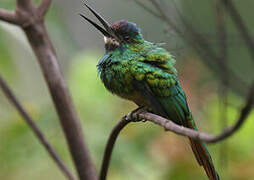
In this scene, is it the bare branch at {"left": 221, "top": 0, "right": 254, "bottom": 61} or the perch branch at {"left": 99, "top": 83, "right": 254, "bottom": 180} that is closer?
the perch branch at {"left": 99, "top": 83, "right": 254, "bottom": 180}

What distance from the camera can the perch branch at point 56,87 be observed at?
86.8 inches

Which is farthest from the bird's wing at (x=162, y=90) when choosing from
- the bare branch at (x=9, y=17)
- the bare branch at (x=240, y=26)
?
the bare branch at (x=240, y=26)

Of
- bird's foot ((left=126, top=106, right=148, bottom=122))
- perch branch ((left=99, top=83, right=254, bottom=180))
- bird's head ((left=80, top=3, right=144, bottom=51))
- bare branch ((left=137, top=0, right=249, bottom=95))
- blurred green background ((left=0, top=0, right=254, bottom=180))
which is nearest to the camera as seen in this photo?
perch branch ((left=99, top=83, right=254, bottom=180))

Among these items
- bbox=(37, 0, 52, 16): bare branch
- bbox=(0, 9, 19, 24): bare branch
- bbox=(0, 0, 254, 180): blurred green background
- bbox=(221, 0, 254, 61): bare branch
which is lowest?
bbox=(0, 0, 254, 180): blurred green background

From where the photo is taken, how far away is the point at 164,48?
218 centimetres

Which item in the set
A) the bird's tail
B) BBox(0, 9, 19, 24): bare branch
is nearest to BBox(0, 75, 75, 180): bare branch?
BBox(0, 9, 19, 24): bare branch

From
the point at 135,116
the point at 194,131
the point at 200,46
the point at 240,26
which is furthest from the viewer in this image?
the point at 135,116

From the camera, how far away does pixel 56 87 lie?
2223mm

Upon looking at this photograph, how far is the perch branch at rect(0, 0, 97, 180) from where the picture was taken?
7.23 ft

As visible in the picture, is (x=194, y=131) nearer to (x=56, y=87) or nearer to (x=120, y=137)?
(x=56, y=87)

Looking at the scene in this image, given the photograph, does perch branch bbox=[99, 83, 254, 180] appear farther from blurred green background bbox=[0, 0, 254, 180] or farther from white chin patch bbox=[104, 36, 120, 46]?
white chin patch bbox=[104, 36, 120, 46]

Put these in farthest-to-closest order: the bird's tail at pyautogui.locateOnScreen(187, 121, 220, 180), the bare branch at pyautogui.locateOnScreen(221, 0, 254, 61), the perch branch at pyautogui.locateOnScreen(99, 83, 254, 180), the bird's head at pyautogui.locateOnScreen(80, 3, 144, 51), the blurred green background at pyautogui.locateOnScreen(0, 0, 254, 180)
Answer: the bird's head at pyautogui.locateOnScreen(80, 3, 144, 51), the blurred green background at pyautogui.locateOnScreen(0, 0, 254, 180), the bird's tail at pyautogui.locateOnScreen(187, 121, 220, 180), the bare branch at pyautogui.locateOnScreen(221, 0, 254, 61), the perch branch at pyautogui.locateOnScreen(99, 83, 254, 180)

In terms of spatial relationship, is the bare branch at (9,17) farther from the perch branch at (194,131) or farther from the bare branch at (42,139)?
the perch branch at (194,131)

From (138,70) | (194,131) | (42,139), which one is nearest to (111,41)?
(138,70)
